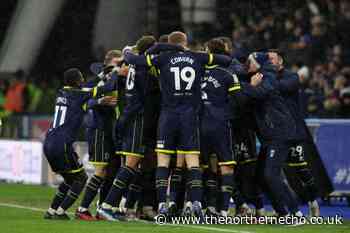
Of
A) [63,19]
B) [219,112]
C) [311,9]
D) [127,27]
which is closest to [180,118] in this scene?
[219,112]

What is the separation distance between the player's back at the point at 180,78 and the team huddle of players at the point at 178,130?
13mm

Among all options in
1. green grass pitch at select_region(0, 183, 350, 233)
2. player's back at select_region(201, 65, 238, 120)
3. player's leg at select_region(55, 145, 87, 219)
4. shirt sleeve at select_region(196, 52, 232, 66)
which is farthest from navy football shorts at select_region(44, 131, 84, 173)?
shirt sleeve at select_region(196, 52, 232, 66)

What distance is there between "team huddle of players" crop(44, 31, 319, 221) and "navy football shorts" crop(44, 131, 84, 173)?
0.01 metres

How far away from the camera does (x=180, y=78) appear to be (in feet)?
57.0

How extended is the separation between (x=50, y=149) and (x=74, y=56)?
2225 centimetres

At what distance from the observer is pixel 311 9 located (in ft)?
101

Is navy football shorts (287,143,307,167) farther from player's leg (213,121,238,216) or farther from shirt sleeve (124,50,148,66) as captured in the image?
shirt sleeve (124,50,148,66)

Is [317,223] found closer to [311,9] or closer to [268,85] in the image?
[268,85]

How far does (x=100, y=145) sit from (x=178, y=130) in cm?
154

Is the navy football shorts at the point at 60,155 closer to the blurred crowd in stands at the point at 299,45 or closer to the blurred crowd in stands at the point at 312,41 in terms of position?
the blurred crowd in stands at the point at 299,45

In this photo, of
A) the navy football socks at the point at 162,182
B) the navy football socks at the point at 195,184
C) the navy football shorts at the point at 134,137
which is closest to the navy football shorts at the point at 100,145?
the navy football shorts at the point at 134,137

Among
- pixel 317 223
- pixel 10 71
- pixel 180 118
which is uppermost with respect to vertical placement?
pixel 10 71

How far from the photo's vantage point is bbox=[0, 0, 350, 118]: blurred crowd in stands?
85.4ft

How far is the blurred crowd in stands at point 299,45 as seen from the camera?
26016 mm
